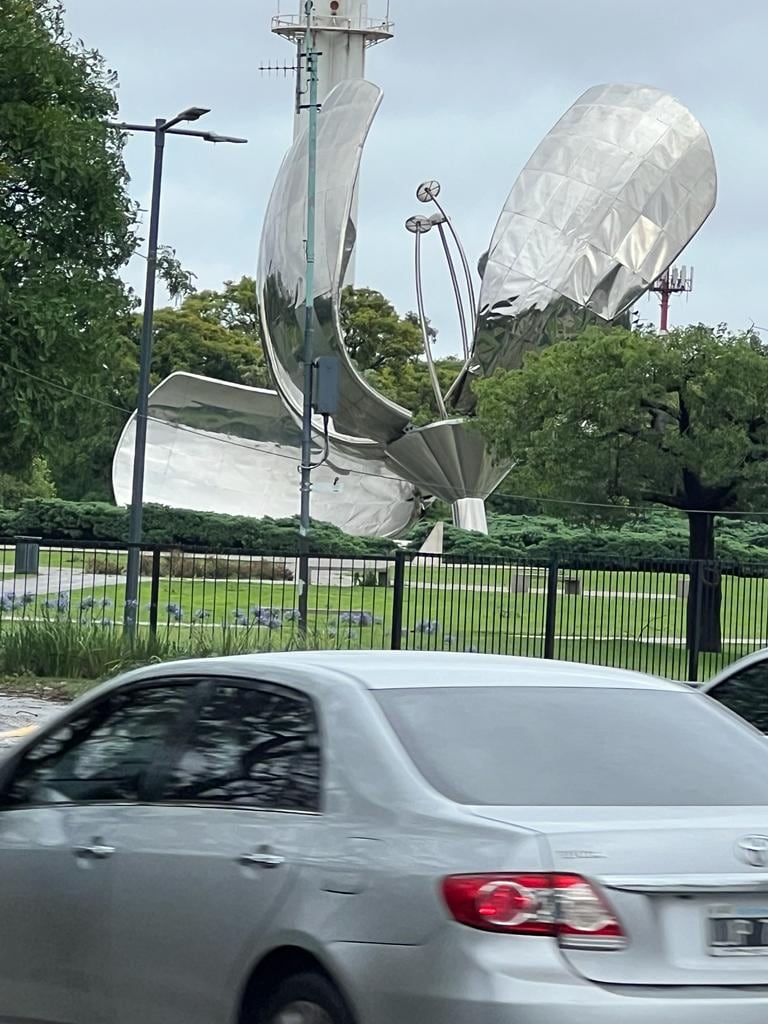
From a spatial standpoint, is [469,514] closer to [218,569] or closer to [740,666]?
[218,569]

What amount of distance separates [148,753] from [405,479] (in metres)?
54.4

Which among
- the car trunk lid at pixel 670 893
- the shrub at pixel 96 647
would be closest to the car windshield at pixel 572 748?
the car trunk lid at pixel 670 893

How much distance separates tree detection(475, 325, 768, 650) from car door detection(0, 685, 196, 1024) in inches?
936

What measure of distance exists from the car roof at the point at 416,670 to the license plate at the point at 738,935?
115cm

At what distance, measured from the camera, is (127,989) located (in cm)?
551

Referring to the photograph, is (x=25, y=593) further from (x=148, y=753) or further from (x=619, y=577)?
(x=148, y=753)

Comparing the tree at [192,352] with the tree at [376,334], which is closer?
the tree at [192,352]

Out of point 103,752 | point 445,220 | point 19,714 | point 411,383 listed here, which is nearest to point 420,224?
point 445,220

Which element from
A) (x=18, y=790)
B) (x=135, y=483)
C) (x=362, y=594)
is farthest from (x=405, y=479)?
(x=18, y=790)

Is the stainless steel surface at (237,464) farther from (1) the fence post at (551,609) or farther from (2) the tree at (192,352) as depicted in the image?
(1) the fence post at (551,609)

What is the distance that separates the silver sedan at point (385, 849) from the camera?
4.49 metres

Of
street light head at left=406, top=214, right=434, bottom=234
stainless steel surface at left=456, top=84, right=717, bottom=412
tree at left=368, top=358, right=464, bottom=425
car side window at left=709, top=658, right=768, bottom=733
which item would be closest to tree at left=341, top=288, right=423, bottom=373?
tree at left=368, top=358, right=464, bottom=425

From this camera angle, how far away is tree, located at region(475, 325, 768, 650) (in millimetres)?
29344

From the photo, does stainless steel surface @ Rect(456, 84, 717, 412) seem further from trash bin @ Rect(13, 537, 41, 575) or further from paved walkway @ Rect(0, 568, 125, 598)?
trash bin @ Rect(13, 537, 41, 575)
